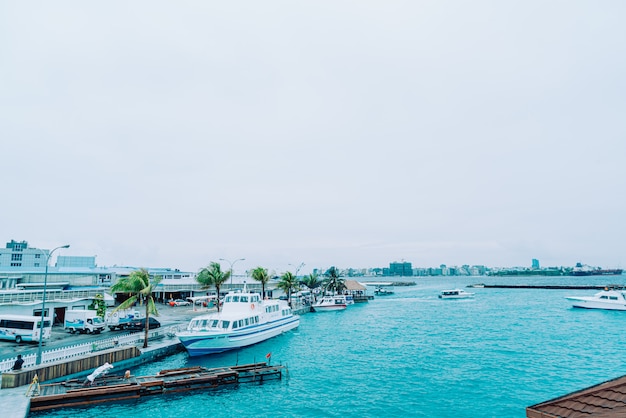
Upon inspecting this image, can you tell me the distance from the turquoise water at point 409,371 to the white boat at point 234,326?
1.38 meters

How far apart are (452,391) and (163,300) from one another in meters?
82.8

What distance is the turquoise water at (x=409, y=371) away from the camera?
93.7ft

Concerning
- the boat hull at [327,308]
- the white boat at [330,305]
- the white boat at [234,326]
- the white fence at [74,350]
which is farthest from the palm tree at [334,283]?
the white fence at [74,350]

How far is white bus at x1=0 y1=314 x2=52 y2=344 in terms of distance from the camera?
42156 mm

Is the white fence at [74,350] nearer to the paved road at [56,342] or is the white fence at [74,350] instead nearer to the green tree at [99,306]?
the paved road at [56,342]

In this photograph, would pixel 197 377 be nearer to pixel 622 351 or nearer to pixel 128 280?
pixel 128 280

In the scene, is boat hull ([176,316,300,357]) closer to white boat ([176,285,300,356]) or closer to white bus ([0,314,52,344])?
white boat ([176,285,300,356])

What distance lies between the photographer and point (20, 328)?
140 ft

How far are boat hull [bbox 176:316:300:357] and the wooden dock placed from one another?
25.0ft

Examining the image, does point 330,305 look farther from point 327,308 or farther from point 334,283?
point 334,283

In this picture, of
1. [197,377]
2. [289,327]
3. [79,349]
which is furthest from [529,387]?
[79,349]

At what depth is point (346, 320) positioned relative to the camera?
265 ft

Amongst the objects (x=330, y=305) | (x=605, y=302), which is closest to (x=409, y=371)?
(x=330, y=305)

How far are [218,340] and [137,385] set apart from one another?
590 inches
